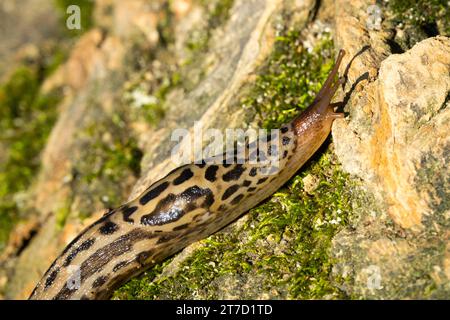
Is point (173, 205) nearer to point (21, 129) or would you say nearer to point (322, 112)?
point (322, 112)

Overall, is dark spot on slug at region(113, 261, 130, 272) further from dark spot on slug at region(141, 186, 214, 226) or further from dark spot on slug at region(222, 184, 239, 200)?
dark spot on slug at region(222, 184, 239, 200)

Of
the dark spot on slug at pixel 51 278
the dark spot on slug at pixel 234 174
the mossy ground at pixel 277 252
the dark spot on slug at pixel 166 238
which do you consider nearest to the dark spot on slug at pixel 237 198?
the dark spot on slug at pixel 234 174

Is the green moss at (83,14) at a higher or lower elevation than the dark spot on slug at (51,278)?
higher

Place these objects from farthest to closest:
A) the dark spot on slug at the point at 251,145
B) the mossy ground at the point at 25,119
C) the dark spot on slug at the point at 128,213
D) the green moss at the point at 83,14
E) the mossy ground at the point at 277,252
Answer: the green moss at the point at 83,14 → the mossy ground at the point at 25,119 → the dark spot on slug at the point at 251,145 → the dark spot on slug at the point at 128,213 → the mossy ground at the point at 277,252

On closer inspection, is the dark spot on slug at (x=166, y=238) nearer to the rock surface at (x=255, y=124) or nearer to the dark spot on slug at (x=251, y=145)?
the rock surface at (x=255, y=124)

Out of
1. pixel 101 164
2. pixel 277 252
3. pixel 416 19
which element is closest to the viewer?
pixel 277 252

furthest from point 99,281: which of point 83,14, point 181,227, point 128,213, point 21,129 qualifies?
point 83,14
